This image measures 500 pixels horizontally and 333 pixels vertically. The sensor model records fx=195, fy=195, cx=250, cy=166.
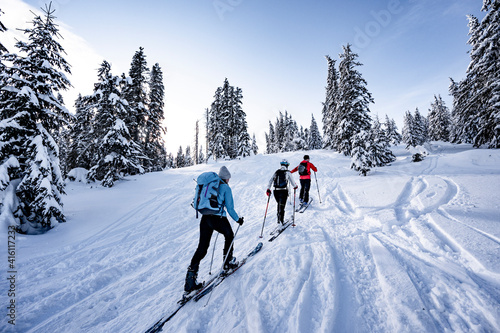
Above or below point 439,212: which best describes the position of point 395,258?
below

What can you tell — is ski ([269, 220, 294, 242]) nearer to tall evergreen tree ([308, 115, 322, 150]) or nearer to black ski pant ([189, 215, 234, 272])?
black ski pant ([189, 215, 234, 272])

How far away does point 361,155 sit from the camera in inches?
577

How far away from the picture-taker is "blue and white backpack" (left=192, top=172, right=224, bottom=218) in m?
4.07

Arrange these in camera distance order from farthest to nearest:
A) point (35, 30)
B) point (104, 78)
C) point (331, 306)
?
point (104, 78), point (35, 30), point (331, 306)

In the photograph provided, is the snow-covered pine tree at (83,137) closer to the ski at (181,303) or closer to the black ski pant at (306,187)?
the black ski pant at (306,187)

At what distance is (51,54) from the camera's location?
861cm

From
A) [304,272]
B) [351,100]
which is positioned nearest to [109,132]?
[304,272]

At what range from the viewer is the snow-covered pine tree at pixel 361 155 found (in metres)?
14.3

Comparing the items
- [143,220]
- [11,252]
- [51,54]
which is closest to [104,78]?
[51,54]

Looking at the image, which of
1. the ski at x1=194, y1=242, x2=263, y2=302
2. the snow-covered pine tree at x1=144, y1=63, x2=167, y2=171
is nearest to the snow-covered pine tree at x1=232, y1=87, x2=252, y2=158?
the snow-covered pine tree at x1=144, y1=63, x2=167, y2=171

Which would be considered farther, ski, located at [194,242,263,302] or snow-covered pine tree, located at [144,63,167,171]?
snow-covered pine tree, located at [144,63,167,171]

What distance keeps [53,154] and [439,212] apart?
14907 millimetres

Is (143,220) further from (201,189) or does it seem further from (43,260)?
(201,189)

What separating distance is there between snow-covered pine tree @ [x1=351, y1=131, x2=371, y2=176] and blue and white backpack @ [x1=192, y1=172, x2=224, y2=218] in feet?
44.0
